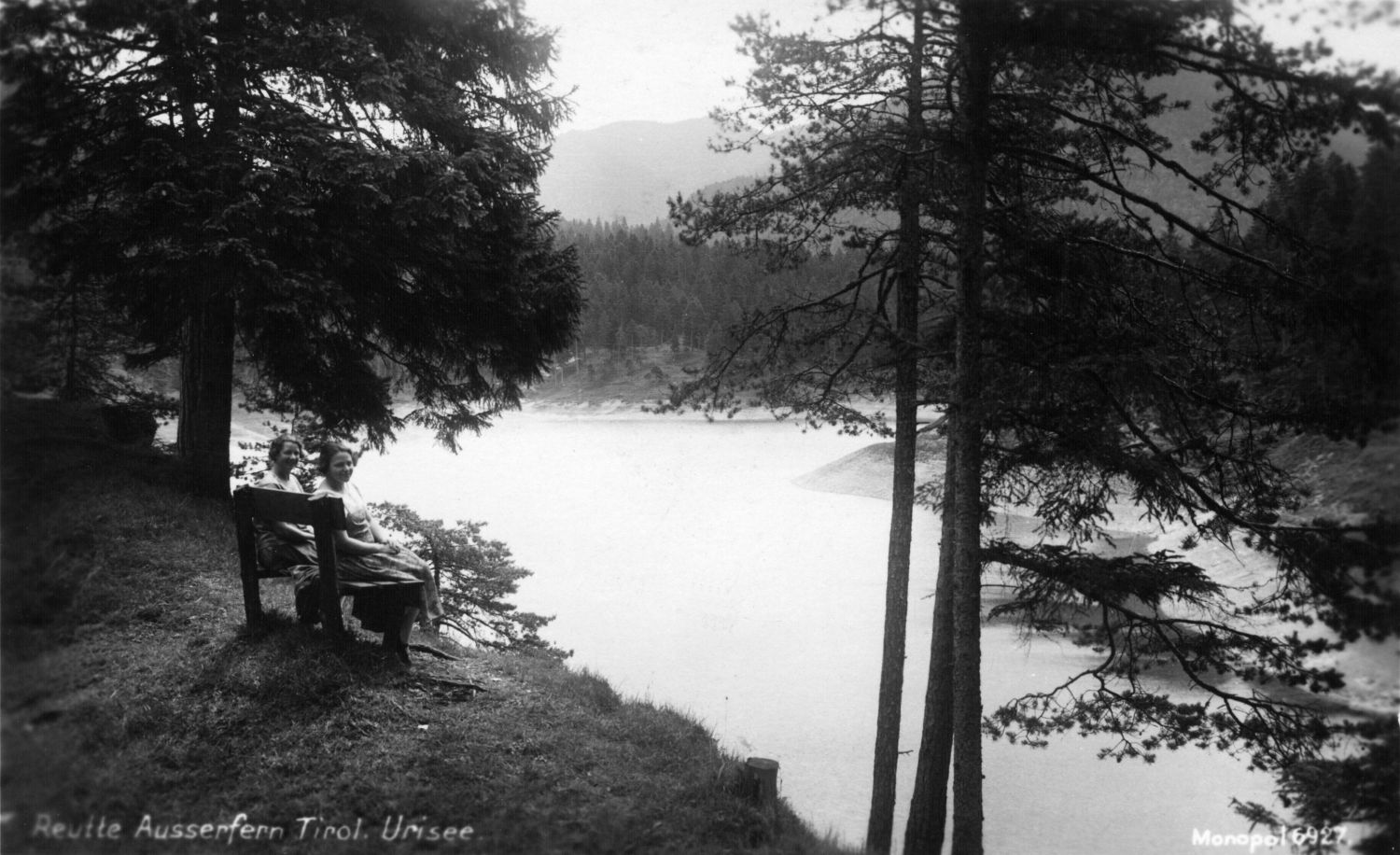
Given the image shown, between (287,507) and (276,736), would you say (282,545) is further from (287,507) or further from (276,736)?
(276,736)

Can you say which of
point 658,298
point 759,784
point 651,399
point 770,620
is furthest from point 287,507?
point 658,298

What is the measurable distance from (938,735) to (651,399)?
4.59 metres

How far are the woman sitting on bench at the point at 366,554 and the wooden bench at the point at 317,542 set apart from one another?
7 centimetres

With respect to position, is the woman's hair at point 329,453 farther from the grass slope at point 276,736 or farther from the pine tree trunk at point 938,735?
the pine tree trunk at point 938,735

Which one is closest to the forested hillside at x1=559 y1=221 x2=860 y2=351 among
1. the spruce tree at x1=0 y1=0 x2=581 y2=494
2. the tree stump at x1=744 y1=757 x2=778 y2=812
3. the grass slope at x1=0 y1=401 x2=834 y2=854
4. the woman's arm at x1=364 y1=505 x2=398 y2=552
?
the spruce tree at x1=0 y1=0 x2=581 y2=494

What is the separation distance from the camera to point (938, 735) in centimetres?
762

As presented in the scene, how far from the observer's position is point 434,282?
924 centimetres

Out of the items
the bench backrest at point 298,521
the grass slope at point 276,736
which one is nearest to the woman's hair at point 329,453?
the bench backrest at point 298,521

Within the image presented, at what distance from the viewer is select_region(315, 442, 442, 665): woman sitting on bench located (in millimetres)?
5043

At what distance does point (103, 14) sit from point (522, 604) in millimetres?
16710

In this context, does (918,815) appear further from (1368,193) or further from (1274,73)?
(1274,73)

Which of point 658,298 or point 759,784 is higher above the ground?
point 658,298

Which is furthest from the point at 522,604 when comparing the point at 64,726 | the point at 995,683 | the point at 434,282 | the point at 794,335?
the point at 64,726

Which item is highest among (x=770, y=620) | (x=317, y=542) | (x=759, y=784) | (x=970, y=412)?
(x=970, y=412)
